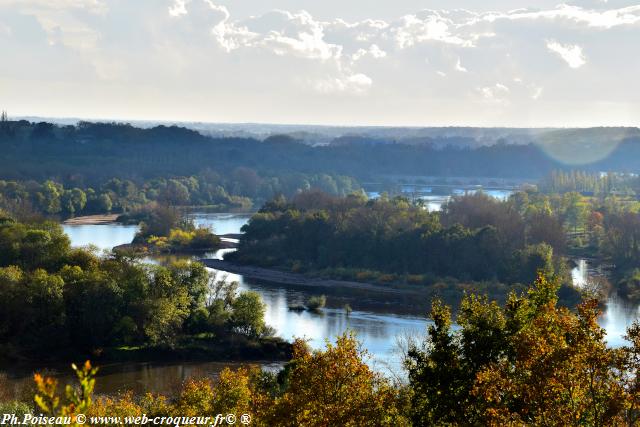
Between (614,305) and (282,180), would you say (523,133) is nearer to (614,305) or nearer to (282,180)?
(282,180)

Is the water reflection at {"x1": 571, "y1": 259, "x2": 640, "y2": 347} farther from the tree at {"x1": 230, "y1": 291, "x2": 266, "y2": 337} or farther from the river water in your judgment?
the tree at {"x1": 230, "y1": 291, "x2": 266, "y2": 337}

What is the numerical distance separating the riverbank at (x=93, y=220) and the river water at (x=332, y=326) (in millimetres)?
21896

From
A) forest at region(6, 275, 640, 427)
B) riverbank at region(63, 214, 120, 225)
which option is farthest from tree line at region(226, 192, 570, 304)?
forest at region(6, 275, 640, 427)

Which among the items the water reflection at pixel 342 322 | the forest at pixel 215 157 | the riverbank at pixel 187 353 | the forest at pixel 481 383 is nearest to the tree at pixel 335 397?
the forest at pixel 481 383

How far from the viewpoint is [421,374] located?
1084 centimetres

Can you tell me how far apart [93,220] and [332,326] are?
1441 inches

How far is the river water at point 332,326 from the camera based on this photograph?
2380 centimetres

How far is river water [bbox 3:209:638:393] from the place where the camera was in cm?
2380

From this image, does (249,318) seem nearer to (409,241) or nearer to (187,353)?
(187,353)

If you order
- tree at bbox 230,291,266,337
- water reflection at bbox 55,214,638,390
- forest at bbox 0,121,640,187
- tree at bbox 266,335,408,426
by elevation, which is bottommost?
water reflection at bbox 55,214,638,390

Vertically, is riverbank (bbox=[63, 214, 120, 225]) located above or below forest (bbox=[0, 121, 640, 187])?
below

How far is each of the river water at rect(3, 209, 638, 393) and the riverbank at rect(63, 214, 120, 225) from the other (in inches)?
862

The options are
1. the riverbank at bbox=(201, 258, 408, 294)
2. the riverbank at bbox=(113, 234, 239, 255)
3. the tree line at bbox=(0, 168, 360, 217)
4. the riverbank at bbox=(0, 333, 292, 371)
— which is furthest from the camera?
the tree line at bbox=(0, 168, 360, 217)

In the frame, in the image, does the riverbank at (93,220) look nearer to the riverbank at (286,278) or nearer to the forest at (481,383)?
the riverbank at (286,278)
